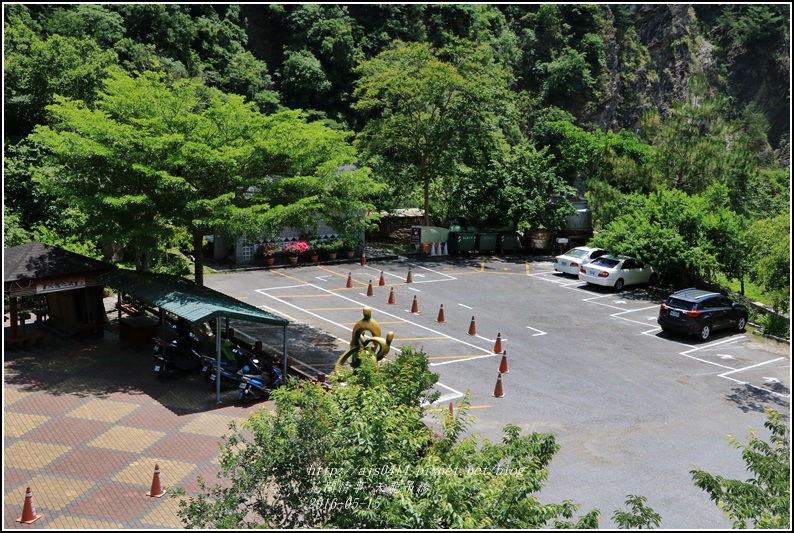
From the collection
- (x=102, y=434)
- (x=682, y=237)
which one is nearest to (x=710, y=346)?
(x=682, y=237)

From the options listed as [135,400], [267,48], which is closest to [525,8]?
[267,48]

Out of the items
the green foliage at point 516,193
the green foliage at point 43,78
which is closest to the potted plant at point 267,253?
the green foliage at point 43,78

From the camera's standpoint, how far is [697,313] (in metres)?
23.5

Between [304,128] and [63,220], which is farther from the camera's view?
[63,220]

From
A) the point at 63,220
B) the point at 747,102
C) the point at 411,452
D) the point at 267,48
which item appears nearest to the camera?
the point at 411,452

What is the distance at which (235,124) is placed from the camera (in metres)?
20.1

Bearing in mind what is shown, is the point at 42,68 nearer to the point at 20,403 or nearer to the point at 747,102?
the point at 20,403

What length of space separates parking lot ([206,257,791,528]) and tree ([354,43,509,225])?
729cm

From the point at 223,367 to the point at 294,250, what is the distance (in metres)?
15.3

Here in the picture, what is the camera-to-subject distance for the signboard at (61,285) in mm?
19203

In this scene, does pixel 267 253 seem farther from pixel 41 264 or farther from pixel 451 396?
pixel 451 396

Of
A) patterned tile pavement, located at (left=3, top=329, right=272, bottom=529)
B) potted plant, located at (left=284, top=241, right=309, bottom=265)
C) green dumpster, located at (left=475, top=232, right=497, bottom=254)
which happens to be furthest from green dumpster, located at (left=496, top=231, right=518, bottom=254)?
patterned tile pavement, located at (left=3, top=329, right=272, bottom=529)

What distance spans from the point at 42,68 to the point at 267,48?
36.4 m

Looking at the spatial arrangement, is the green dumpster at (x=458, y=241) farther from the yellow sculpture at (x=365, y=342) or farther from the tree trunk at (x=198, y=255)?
the yellow sculpture at (x=365, y=342)
